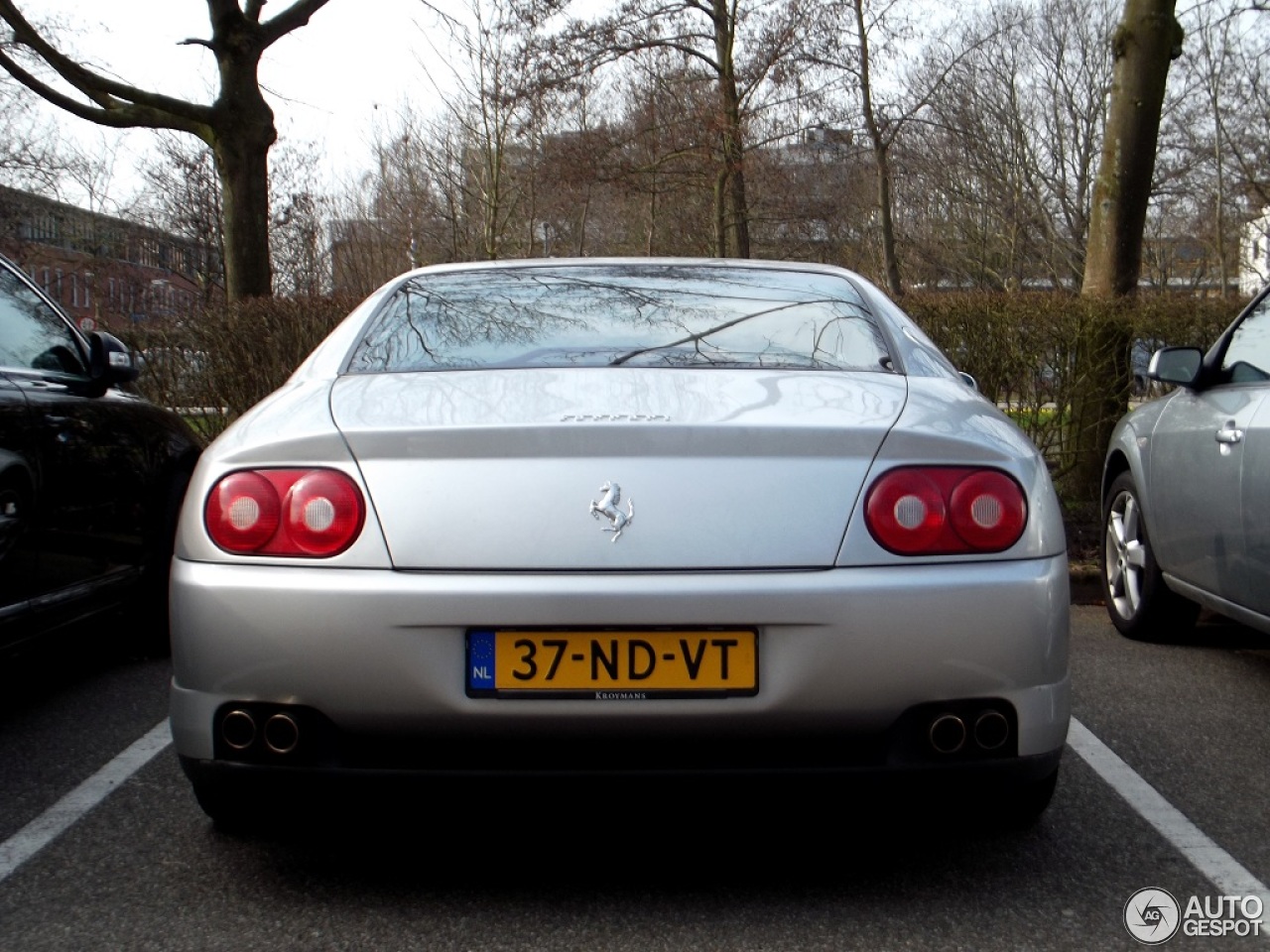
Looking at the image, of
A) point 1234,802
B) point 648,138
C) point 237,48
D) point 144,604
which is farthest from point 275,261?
point 1234,802

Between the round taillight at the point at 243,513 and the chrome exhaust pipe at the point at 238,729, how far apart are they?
316mm

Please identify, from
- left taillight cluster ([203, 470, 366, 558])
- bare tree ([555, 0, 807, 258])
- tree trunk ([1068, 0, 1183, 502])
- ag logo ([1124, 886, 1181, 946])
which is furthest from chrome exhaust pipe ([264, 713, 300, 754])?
bare tree ([555, 0, 807, 258])

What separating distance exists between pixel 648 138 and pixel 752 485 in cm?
1945

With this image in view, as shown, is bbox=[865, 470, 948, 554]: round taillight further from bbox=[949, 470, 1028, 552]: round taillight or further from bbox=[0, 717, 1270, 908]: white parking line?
bbox=[0, 717, 1270, 908]: white parking line

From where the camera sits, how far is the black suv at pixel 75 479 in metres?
4.20

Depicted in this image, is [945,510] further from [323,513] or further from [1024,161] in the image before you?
[1024,161]

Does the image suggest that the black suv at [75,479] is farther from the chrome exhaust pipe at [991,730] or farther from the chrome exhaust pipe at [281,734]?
the chrome exhaust pipe at [991,730]

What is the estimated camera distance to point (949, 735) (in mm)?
2627

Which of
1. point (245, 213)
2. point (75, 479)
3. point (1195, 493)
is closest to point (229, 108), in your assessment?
point (245, 213)

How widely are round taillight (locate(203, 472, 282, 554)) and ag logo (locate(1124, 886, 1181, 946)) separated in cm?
183

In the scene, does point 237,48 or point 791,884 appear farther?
point 237,48

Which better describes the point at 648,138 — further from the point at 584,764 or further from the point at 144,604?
the point at 584,764

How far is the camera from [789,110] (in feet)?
70.3

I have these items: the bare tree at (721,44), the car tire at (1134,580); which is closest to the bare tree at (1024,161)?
the bare tree at (721,44)
